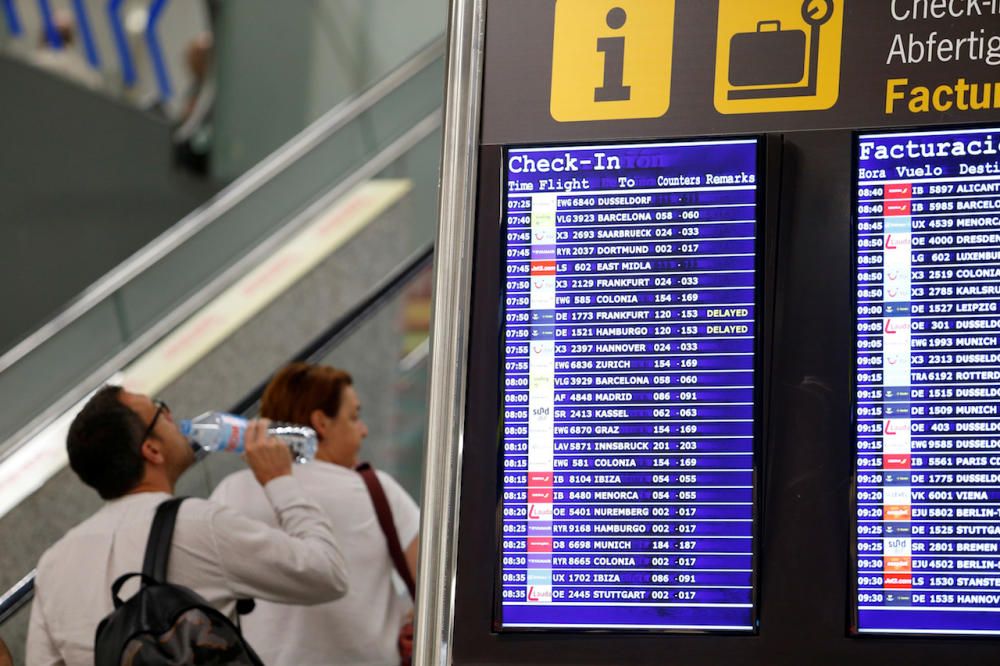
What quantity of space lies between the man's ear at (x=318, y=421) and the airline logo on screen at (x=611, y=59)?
2434 mm

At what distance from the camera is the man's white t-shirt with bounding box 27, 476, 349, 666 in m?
3.73

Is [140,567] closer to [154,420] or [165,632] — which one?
[165,632]

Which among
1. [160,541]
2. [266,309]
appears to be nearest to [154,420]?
[160,541]

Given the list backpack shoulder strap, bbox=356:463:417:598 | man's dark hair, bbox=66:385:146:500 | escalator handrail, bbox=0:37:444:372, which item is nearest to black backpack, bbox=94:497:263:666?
man's dark hair, bbox=66:385:146:500

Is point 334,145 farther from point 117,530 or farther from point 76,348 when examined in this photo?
point 117,530

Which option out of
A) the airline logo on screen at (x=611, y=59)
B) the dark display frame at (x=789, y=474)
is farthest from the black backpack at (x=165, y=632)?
the airline logo on screen at (x=611, y=59)

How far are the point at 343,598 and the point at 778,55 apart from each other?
2520 mm

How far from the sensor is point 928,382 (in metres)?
2.40

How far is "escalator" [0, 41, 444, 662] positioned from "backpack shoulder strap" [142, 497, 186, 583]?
1.77 m

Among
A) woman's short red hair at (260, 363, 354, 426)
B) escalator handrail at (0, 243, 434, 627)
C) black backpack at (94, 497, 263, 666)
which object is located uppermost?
escalator handrail at (0, 243, 434, 627)

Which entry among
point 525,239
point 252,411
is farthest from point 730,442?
point 252,411

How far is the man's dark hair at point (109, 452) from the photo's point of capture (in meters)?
3.99

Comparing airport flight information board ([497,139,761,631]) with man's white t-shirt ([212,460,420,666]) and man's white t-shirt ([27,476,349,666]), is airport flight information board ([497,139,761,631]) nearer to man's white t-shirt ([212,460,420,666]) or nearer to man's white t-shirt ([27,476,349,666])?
man's white t-shirt ([27,476,349,666])

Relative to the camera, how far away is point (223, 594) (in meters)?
3.80
